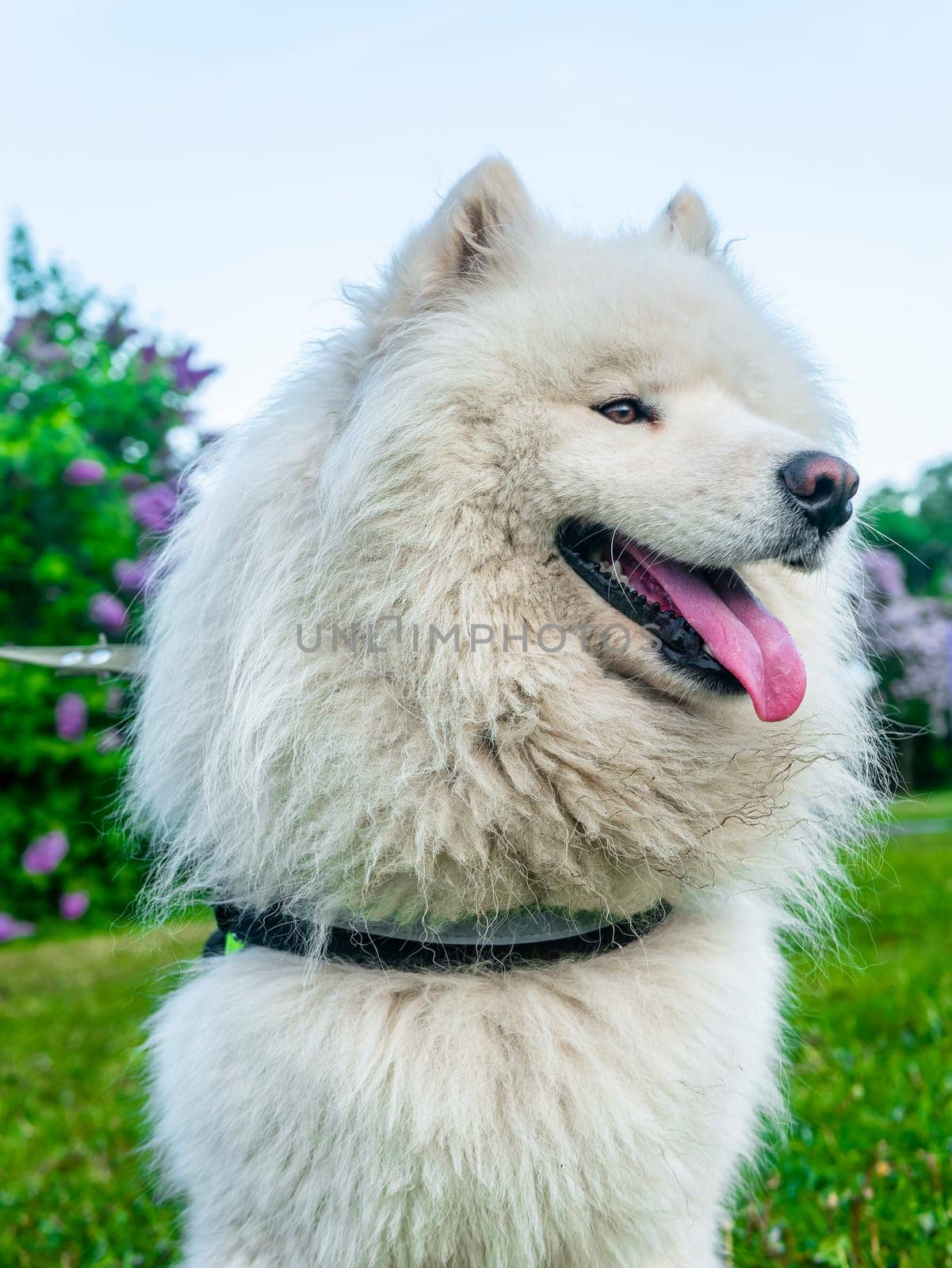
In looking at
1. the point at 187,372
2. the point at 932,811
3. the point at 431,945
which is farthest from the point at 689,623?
the point at 932,811

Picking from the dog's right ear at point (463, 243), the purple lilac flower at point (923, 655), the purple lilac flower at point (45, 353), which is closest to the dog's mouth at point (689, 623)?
the dog's right ear at point (463, 243)

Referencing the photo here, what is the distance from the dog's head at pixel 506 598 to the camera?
70.3 inches

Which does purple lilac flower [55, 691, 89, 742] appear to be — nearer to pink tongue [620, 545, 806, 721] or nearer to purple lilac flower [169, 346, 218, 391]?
purple lilac flower [169, 346, 218, 391]

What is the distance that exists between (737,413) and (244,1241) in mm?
1867

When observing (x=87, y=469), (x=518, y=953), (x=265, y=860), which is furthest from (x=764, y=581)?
(x=87, y=469)

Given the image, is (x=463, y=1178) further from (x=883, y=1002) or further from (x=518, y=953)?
(x=883, y=1002)

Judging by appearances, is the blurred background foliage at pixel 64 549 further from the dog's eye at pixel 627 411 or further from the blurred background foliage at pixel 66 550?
the dog's eye at pixel 627 411

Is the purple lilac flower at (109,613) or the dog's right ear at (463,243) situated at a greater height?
the dog's right ear at (463,243)

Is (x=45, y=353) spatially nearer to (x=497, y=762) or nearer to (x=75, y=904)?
(x=75, y=904)

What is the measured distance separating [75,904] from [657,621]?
9659 mm

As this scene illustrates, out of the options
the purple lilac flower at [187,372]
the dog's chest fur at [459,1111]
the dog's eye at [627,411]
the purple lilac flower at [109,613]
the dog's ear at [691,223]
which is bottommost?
the purple lilac flower at [109,613]

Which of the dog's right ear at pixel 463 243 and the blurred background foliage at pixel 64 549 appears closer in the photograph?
the dog's right ear at pixel 463 243

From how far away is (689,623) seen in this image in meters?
1.88

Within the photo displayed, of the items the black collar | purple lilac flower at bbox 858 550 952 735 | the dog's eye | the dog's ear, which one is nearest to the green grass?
purple lilac flower at bbox 858 550 952 735
